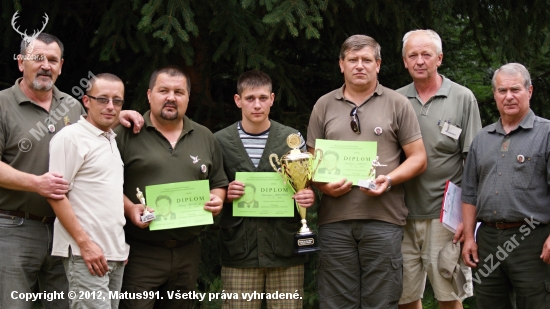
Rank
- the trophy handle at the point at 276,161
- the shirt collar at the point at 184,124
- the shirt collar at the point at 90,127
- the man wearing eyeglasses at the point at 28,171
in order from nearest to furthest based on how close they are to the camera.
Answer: the shirt collar at the point at 90,127
the man wearing eyeglasses at the point at 28,171
the shirt collar at the point at 184,124
the trophy handle at the point at 276,161

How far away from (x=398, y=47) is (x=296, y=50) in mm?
1418

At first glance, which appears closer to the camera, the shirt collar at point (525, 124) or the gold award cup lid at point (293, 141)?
the shirt collar at point (525, 124)

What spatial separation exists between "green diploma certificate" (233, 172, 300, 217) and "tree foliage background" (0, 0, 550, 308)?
3.71 ft

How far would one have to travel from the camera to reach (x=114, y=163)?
4.17 meters

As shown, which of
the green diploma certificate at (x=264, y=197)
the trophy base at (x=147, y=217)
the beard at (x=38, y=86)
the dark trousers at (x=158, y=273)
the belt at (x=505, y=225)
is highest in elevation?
the beard at (x=38, y=86)

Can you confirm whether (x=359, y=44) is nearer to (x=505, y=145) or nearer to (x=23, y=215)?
(x=505, y=145)

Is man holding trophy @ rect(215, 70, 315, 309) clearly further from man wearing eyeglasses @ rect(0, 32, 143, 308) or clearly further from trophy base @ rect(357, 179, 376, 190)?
man wearing eyeglasses @ rect(0, 32, 143, 308)

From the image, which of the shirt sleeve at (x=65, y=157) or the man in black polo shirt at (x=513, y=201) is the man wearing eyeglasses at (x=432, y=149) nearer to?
the man in black polo shirt at (x=513, y=201)

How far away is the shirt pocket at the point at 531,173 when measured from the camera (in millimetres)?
4367

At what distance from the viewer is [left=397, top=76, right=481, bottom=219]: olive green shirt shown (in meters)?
4.88

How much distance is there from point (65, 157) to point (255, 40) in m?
2.13

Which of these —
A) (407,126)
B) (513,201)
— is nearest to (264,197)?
(407,126)

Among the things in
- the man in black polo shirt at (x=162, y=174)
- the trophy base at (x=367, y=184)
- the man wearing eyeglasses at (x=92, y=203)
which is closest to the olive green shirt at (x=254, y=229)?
the man in black polo shirt at (x=162, y=174)

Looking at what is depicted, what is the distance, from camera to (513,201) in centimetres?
438
